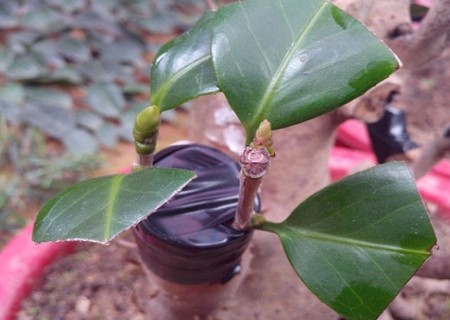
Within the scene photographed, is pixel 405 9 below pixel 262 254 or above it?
above

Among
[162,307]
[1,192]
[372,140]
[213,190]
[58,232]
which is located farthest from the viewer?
[1,192]

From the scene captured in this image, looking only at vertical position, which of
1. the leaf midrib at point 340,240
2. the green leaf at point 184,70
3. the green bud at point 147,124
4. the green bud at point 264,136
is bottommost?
the leaf midrib at point 340,240

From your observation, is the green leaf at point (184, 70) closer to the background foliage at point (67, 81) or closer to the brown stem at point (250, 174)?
the brown stem at point (250, 174)

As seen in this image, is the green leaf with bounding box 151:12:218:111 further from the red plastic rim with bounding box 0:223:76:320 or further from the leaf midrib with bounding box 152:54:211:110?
the red plastic rim with bounding box 0:223:76:320

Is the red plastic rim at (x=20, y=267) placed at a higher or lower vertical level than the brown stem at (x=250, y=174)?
lower

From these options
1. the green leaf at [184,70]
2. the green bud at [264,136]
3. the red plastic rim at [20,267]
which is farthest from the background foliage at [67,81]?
the green bud at [264,136]

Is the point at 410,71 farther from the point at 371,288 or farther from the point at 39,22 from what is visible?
the point at 39,22

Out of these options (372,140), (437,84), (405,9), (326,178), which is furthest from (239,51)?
(437,84)
